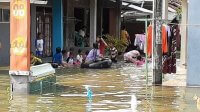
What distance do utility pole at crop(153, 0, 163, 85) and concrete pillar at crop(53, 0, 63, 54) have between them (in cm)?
1240

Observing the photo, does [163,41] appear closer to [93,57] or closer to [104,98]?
[104,98]

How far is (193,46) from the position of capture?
1611 cm

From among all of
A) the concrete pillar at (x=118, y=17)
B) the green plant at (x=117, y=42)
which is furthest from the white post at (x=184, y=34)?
the concrete pillar at (x=118, y=17)

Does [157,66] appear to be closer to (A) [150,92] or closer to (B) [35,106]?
(A) [150,92]

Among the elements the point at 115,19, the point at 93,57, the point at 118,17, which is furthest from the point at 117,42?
the point at 93,57

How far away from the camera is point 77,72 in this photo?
72.2ft

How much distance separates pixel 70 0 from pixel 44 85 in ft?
52.6

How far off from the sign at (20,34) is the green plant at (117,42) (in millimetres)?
18716

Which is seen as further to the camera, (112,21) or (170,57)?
(112,21)

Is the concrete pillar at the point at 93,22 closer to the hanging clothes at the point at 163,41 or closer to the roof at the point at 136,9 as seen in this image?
the roof at the point at 136,9

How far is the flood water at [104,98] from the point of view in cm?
1201

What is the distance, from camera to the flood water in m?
12.0

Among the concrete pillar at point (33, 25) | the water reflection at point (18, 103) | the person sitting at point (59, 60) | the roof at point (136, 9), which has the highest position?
the roof at point (136, 9)

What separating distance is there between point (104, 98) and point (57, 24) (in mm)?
15454
